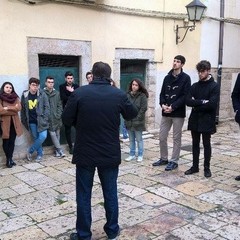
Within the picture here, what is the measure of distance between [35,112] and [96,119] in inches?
132

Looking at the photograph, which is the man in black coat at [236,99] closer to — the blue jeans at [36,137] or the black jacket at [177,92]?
the black jacket at [177,92]

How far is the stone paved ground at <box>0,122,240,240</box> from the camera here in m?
3.47

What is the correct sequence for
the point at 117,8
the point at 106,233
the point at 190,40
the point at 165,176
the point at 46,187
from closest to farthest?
the point at 106,233 → the point at 46,187 → the point at 165,176 → the point at 117,8 → the point at 190,40

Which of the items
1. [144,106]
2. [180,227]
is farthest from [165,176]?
[180,227]

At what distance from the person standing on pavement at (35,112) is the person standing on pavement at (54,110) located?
0.41 ft

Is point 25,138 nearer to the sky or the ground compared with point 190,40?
nearer to the ground

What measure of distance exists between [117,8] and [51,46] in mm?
1786

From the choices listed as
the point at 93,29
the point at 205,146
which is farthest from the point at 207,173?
the point at 93,29

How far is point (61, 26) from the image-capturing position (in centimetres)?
644

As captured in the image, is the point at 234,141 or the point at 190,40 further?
the point at 190,40

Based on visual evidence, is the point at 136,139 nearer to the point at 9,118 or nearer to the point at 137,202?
the point at 137,202

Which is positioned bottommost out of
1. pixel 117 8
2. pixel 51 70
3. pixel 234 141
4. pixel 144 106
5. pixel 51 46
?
pixel 234 141

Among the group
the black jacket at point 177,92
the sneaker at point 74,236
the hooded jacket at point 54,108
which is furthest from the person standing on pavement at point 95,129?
the hooded jacket at point 54,108

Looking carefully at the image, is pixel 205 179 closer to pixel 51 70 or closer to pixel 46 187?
pixel 46 187
